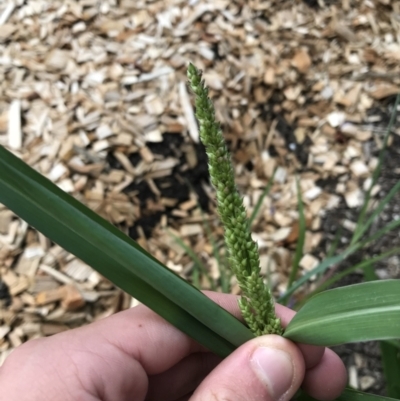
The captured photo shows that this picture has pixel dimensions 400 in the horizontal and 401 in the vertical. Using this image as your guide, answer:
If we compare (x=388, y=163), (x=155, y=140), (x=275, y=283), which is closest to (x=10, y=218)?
(x=155, y=140)

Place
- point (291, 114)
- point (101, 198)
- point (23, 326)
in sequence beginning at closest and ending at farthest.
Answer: point (23, 326) < point (101, 198) < point (291, 114)

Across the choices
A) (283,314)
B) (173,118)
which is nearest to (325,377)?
(283,314)

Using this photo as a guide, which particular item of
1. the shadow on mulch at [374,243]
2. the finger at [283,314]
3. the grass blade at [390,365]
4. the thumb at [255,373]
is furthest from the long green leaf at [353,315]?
the shadow on mulch at [374,243]

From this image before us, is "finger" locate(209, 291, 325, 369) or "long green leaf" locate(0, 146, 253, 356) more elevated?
"long green leaf" locate(0, 146, 253, 356)

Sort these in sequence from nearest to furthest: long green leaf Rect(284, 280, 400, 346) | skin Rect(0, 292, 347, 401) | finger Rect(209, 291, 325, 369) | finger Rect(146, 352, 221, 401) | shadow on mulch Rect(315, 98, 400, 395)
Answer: long green leaf Rect(284, 280, 400, 346) < skin Rect(0, 292, 347, 401) < finger Rect(209, 291, 325, 369) < finger Rect(146, 352, 221, 401) < shadow on mulch Rect(315, 98, 400, 395)

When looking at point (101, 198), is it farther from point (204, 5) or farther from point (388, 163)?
point (388, 163)

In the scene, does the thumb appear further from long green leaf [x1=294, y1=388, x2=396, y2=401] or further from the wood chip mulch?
the wood chip mulch

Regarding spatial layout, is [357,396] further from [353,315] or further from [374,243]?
[374,243]

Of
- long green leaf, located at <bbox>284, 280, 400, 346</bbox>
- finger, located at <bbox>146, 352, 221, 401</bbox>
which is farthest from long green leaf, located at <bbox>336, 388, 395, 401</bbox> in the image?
finger, located at <bbox>146, 352, 221, 401</bbox>
